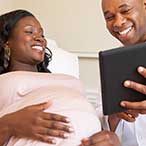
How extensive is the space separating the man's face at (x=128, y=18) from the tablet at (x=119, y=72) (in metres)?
0.31

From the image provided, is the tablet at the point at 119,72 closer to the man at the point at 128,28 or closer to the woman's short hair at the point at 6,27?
the man at the point at 128,28

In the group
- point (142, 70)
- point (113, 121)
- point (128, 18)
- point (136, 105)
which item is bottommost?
point (113, 121)

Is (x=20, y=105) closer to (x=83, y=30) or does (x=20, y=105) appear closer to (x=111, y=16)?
(x=111, y=16)

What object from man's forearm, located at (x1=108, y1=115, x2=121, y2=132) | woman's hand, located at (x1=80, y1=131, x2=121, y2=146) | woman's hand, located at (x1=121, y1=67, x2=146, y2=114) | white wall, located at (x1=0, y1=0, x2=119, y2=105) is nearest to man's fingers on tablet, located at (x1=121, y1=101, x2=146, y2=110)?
woman's hand, located at (x1=121, y1=67, x2=146, y2=114)

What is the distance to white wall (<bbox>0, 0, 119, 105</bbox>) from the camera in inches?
81.2

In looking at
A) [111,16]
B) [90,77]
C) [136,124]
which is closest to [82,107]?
[136,124]

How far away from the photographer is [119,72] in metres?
0.95

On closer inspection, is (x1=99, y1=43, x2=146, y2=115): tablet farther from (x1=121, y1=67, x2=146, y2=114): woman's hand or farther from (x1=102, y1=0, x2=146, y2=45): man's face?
(x1=102, y1=0, x2=146, y2=45): man's face

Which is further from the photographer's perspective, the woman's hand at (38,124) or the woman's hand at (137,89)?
the woman's hand at (38,124)

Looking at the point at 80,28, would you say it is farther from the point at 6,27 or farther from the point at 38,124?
the point at 38,124

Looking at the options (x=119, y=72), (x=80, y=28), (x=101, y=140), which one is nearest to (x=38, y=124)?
(x=101, y=140)

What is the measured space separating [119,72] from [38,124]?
36cm

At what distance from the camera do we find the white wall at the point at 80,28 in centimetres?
206

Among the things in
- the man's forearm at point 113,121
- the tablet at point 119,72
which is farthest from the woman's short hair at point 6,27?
the tablet at point 119,72
